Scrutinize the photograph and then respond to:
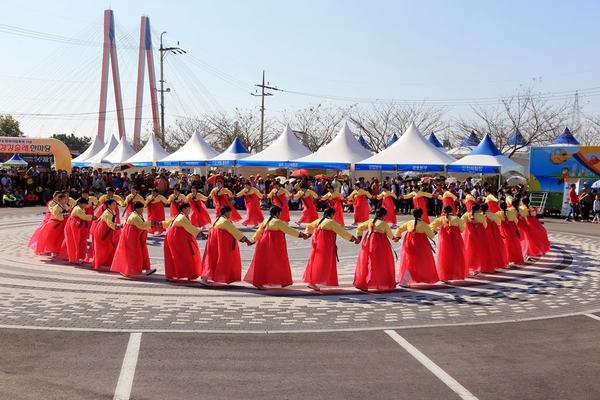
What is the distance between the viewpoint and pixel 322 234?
38.3ft

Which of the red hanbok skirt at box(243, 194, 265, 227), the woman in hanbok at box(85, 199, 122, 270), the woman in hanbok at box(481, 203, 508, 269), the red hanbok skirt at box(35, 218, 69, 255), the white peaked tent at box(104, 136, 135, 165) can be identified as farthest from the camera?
the white peaked tent at box(104, 136, 135, 165)

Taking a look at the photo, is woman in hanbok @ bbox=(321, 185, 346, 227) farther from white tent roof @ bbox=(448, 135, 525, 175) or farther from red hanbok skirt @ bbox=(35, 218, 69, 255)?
red hanbok skirt @ bbox=(35, 218, 69, 255)

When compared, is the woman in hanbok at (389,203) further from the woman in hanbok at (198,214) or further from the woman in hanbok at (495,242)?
the woman in hanbok at (495,242)

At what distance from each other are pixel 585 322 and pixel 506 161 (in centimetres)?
1958

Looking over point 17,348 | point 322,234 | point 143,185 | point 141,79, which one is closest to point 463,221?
point 322,234

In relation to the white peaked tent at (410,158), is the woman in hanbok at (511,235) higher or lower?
lower

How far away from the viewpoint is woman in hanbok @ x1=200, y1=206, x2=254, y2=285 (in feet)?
38.2

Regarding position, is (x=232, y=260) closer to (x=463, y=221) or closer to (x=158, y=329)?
(x=158, y=329)

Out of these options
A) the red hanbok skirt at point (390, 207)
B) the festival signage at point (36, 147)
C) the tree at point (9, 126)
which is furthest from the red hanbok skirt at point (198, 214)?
the tree at point (9, 126)

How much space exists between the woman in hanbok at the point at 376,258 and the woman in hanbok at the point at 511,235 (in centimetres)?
439

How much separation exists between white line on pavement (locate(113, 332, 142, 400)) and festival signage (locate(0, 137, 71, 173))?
116 feet

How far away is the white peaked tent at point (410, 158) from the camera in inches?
1091

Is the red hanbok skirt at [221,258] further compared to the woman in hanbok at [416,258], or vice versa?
the woman in hanbok at [416,258]

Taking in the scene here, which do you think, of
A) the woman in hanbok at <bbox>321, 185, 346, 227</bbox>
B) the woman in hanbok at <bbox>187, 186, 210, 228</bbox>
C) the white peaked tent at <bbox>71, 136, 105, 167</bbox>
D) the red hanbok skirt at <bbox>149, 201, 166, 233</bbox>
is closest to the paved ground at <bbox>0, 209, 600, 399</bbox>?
the red hanbok skirt at <bbox>149, 201, 166, 233</bbox>
